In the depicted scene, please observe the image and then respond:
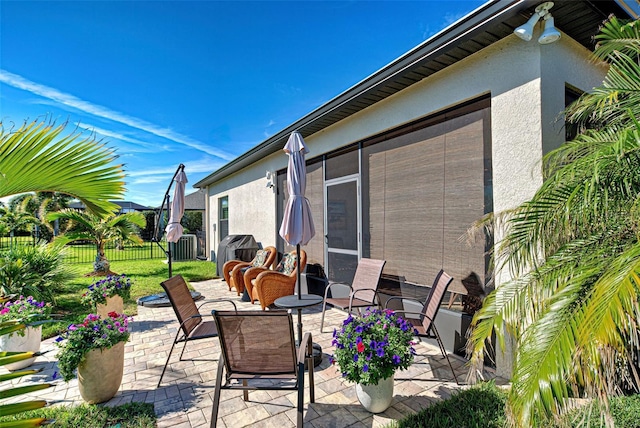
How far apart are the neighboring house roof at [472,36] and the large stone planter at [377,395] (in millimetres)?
3579

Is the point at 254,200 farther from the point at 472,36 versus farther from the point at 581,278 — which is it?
Answer: the point at 581,278

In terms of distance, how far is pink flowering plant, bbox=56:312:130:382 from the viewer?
9.39ft

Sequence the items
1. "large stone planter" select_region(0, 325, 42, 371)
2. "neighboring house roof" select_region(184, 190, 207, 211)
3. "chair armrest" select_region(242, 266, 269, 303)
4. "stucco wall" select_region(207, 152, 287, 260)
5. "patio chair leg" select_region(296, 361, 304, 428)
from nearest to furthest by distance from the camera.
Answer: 1. "patio chair leg" select_region(296, 361, 304, 428)
2. "large stone planter" select_region(0, 325, 42, 371)
3. "chair armrest" select_region(242, 266, 269, 303)
4. "stucco wall" select_region(207, 152, 287, 260)
5. "neighboring house roof" select_region(184, 190, 207, 211)

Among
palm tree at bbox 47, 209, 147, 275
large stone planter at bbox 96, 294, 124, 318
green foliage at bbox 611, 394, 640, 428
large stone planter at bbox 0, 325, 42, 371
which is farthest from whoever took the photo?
palm tree at bbox 47, 209, 147, 275

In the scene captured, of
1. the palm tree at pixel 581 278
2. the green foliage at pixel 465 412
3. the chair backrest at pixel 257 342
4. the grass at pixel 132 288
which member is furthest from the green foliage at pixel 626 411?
the grass at pixel 132 288

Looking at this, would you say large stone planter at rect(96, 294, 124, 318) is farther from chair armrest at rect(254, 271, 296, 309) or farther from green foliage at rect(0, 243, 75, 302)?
chair armrest at rect(254, 271, 296, 309)

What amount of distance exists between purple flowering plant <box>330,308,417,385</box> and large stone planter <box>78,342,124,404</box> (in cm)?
215

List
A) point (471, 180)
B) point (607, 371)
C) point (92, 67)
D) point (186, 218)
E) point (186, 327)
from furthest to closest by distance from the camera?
point (186, 218), point (92, 67), point (471, 180), point (186, 327), point (607, 371)

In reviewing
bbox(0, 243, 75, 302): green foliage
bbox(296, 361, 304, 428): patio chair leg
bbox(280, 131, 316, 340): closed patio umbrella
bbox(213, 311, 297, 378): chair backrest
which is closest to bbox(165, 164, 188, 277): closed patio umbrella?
bbox(0, 243, 75, 302): green foliage

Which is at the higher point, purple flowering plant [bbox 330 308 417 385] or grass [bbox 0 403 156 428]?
purple flowering plant [bbox 330 308 417 385]

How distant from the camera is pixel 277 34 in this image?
945 centimetres

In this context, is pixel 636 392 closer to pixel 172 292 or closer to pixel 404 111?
pixel 404 111

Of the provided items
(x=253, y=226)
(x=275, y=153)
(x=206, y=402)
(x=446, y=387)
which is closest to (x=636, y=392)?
(x=446, y=387)

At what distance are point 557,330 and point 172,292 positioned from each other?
3.44 m
